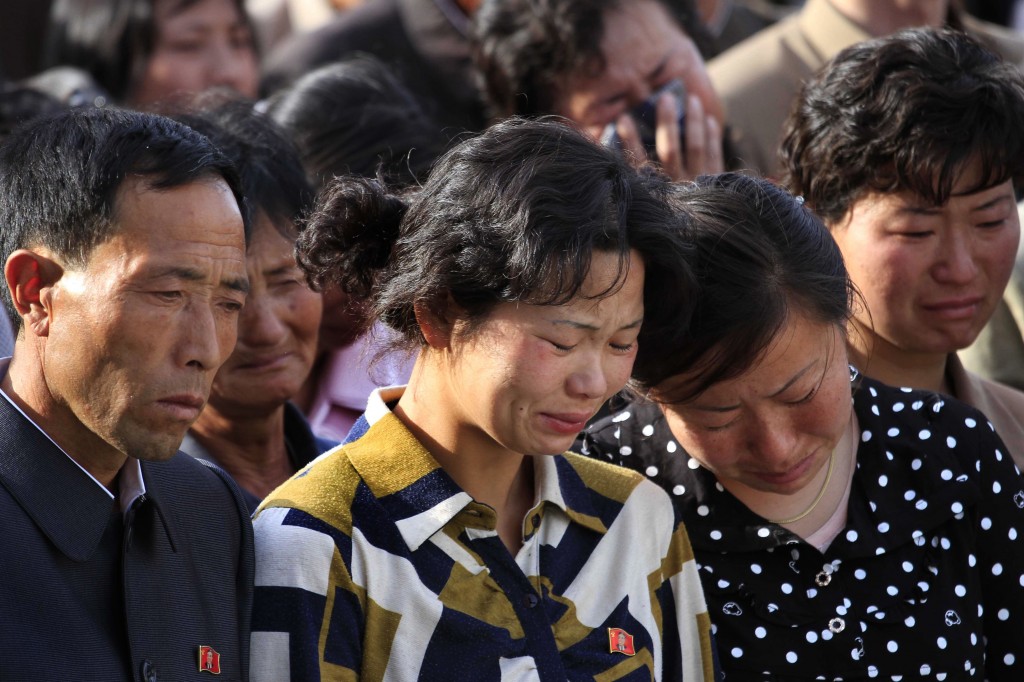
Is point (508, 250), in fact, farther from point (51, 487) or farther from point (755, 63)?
point (755, 63)

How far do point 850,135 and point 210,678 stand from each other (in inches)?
65.7

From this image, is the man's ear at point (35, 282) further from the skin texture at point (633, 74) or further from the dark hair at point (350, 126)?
the skin texture at point (633, 74)

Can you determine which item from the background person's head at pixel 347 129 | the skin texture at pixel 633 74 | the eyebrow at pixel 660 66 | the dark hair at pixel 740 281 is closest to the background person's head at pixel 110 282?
the dark hair at pixel 740 281

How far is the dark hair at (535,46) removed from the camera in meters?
3.64

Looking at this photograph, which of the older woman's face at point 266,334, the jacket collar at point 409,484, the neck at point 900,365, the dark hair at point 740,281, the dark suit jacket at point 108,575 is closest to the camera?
the dark suit jacket at point 108,575

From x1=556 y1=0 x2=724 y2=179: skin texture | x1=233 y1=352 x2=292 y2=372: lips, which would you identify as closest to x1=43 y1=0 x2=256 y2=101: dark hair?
x1=556 y1=0 x2=724 y2=179: skin texture

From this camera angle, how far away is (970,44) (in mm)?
2754

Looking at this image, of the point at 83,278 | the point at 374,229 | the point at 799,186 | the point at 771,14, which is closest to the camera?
the point at 83,278

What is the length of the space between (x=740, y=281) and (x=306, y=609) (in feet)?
2.93

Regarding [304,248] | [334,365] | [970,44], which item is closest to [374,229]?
[304,248]

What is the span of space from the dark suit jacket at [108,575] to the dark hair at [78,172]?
0.23 meters

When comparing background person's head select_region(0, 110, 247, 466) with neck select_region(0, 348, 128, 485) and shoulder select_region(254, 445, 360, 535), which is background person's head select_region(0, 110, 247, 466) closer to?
neck select_region(0, 348, 128, 485)

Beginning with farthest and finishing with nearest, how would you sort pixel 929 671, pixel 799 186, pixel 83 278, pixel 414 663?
1. pixel 799 186
2. pixel 929 671
3. pixel 414 663
4. pixel 83 278

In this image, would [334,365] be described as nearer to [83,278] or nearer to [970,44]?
[83,278]
